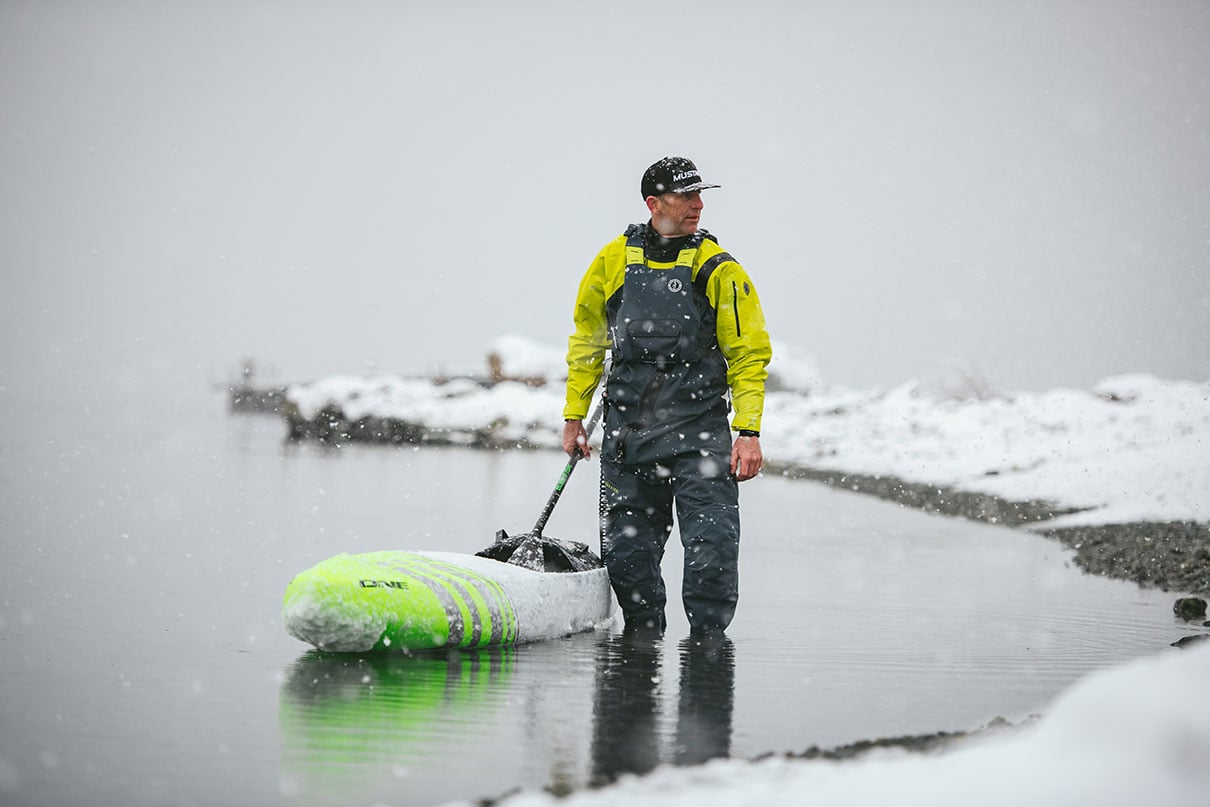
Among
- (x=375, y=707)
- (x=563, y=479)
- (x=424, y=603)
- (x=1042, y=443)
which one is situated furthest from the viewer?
(x=1042, y=443)

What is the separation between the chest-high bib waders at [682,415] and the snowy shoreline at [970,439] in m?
3.99

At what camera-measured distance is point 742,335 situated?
6.59m

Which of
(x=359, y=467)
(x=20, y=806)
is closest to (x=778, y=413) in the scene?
(x=359, y=467)

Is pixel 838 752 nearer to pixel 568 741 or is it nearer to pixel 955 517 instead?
pixel 568 741

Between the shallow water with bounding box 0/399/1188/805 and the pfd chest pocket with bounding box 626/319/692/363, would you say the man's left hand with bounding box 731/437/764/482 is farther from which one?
the shallow water with bounding box 0/399/1188/805

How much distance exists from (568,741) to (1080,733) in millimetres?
1862

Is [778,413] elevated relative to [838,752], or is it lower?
elevated

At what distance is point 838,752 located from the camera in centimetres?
430

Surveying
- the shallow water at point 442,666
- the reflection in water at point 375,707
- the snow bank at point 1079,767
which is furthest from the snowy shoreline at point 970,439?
the snow bank at point 1079,767

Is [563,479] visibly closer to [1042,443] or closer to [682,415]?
[682,415]

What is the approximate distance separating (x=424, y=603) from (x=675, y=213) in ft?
7.10

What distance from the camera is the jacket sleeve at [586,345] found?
22.9 ft

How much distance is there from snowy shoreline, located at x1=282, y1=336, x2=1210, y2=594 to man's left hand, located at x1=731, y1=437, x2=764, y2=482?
13.0ft

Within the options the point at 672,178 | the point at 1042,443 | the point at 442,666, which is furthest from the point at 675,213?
the point at 1042,443
